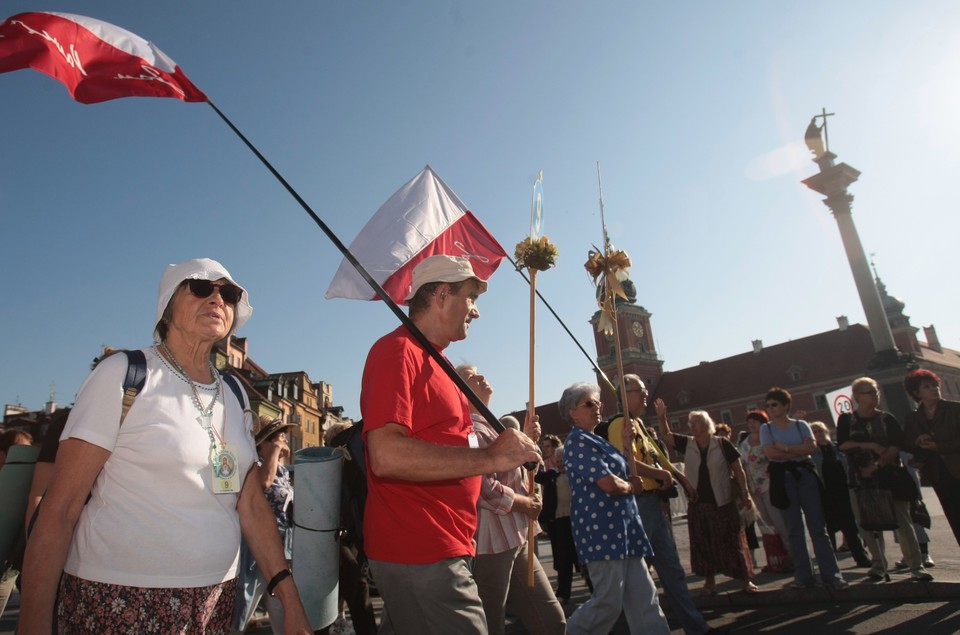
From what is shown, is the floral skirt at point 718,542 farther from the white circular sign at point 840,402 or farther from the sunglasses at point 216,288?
the white circular sign at point 840,402

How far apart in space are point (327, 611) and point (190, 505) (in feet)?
2.95

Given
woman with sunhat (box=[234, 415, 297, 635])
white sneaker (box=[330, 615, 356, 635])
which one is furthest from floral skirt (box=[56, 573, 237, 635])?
white sneaker (box=[330, 615, 356, 635])

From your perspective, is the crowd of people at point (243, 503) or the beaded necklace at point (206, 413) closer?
the crowd of people at point (243, 503)

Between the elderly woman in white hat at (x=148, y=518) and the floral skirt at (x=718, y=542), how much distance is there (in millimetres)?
5325

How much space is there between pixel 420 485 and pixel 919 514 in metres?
5.79

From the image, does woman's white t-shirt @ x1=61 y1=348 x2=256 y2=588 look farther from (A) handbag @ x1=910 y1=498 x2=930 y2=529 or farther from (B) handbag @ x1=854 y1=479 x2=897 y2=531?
(A) handbag @ x1=910 y1=498 x2=930 y2=529

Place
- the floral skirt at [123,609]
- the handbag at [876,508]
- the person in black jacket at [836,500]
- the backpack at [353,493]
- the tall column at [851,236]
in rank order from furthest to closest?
the tall column at [851,236]
the person in black jacket at [836,500]
the handbag at [876,508]
the backpack at [353,493]
the floral skirt at [123,609]

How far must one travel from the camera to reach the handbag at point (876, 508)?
226 inches

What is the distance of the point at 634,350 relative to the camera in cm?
6812

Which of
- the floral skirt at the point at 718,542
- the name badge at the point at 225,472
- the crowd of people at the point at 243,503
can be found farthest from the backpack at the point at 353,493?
the floral skirt at the point at 718,542

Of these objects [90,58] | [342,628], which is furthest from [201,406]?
[342,628]

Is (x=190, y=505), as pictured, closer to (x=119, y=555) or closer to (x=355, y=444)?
(x=119, y=555)

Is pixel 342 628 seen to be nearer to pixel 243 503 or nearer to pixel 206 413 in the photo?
pixel 243 503

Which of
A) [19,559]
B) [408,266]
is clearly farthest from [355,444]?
[408,266]
